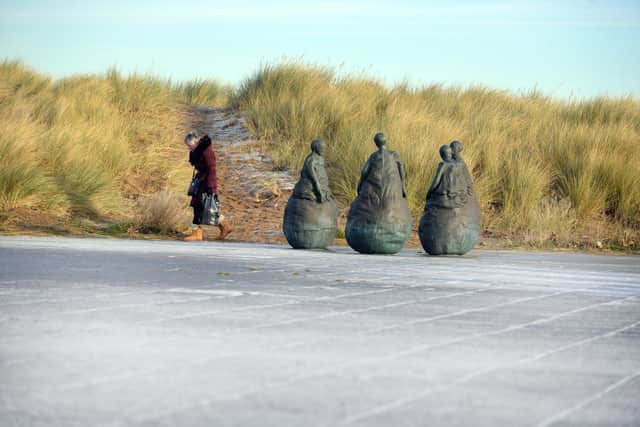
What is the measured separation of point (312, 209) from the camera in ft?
42.6

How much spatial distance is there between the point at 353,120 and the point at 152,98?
536cm

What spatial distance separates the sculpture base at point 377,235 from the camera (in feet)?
41.5

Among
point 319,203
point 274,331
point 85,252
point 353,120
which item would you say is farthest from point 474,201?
point 353,120

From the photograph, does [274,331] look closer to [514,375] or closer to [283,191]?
[514,375]

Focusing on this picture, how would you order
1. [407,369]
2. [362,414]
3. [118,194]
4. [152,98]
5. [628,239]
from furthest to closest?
[152,98], [118,194], [628,239], [407,369], [362,414]

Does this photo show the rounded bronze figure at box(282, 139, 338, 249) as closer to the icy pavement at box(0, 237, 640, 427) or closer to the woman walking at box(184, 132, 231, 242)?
the woman walking at box(184, 132, 231, 242)

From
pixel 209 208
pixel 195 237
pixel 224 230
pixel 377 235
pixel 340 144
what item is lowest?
pixel 195 237

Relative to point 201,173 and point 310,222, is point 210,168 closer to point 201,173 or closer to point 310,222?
point 201,173

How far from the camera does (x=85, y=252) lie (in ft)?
38.6

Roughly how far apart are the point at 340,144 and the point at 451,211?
29.5ft

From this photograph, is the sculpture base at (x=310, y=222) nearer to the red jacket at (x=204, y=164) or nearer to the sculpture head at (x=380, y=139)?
the sculpture head at (x=380, y=139)

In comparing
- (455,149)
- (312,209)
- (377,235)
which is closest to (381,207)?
(377,235)

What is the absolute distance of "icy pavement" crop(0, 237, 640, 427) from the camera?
410 cm

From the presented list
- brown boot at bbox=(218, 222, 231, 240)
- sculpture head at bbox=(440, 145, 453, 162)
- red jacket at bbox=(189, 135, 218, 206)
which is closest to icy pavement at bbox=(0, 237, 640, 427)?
sculpture head at bbox=(440, 145, 453, 162)
